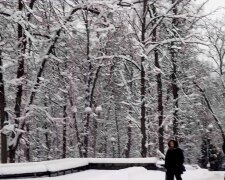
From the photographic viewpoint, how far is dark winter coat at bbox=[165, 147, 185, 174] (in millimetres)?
14172

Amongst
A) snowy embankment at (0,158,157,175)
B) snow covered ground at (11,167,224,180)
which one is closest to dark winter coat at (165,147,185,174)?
snow covered ground at (11,167,224,180)

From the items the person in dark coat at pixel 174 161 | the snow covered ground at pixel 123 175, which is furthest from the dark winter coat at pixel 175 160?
the snow covered ground at pixel 123 175

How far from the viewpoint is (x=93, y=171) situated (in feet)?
55.8

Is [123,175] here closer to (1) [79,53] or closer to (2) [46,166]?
(2) [46,166]

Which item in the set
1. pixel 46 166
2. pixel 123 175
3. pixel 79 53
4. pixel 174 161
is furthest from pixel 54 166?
pixel 79 53

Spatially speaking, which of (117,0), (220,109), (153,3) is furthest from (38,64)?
(220,109)

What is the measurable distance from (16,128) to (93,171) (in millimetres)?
3178

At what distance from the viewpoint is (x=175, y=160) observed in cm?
1423

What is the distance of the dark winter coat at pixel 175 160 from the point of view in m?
14.2

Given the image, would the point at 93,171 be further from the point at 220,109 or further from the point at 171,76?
the point at 220,109

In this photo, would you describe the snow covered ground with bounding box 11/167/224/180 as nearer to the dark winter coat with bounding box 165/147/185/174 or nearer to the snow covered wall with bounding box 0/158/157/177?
the snow covered wall with bounding box 0/158/157/177

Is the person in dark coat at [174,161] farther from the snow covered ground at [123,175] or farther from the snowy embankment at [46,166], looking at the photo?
the snowy embankment at [46,166]

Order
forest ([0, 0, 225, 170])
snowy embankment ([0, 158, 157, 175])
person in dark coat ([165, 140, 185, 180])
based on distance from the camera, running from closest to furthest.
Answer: snowy embankment ([0, 158, 157, 175]) → person in dark coat ([165, 140, 185, 180]) → forest ([0, 0, 225, 170])

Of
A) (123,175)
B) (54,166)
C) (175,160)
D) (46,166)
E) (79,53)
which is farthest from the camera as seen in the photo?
(79,53)
